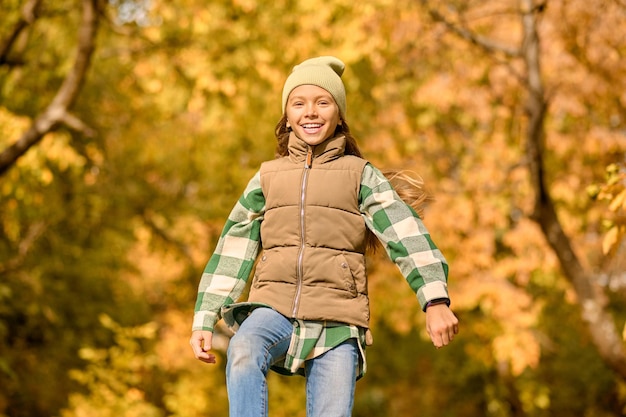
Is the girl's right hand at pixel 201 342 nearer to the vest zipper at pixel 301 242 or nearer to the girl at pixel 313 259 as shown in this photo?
the girl at pixel 313 259

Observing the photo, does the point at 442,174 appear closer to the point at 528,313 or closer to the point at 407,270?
the point at 528,313

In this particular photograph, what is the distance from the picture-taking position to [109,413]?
26.6ft

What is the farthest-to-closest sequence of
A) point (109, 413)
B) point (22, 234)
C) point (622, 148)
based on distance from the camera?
point (22, 234) < point (622, 148) < point (109, 413)

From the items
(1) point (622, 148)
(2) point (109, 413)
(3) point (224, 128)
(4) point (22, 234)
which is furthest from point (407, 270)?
(3) point (224, 128)

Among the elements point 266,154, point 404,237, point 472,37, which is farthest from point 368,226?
point 266,154

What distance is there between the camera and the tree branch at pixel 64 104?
6.81 m

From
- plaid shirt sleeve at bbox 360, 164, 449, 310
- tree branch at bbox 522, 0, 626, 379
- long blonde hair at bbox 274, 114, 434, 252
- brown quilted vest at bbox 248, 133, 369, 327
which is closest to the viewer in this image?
plaid shirt sleeve at bbox 360, 164, 449, 310

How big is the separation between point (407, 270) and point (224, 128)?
916 cm

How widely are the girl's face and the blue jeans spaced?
0.61 meters

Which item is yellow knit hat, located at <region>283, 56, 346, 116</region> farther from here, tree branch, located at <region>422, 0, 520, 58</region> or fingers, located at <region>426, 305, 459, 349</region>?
tree branch, located at <region>422, 0, 520, 58</region>

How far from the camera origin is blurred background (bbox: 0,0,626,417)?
24.9 feet

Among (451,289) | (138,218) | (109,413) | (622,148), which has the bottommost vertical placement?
(109,413)

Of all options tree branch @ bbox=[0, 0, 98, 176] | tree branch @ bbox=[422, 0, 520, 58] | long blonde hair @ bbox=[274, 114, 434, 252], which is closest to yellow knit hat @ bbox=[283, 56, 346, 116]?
long blonde hair @ bbox=[274, 114, 434, 252]

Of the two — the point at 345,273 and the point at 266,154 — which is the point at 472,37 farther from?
the point at 345,273
